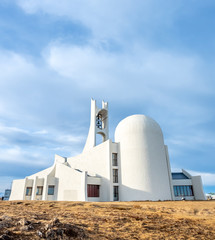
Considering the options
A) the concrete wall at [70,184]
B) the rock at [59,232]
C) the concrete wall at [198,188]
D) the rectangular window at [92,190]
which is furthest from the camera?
the concrete wall at [198,188]

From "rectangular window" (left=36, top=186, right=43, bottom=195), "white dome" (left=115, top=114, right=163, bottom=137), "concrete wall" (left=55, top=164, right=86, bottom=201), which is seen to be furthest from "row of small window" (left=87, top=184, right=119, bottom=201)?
"rectangular window" (left=36, top=186, right=43, bottom=195)

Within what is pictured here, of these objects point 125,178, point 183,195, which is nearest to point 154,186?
point 125,178

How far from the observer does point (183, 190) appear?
36.1m

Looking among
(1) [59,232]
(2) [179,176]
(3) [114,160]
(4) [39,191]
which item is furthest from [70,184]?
(1) [59,232]

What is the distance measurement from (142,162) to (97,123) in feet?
59.3

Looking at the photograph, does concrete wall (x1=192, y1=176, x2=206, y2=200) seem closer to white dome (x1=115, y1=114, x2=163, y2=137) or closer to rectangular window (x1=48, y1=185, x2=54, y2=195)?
white dome (x1=115, y1=114, x2=163, y2=137)

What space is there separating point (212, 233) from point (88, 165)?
32.0 m

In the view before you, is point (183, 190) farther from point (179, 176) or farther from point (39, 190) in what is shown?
point (39, 190)

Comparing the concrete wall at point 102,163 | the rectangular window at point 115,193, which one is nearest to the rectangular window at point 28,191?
the concrete wall at point 102,163

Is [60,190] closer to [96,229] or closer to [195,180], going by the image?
[195,180]

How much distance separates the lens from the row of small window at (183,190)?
116ft

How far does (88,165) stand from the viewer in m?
38.3

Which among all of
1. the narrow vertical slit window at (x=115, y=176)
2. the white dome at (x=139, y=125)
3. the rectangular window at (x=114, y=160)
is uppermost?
the white dome at (x=139, y=125)

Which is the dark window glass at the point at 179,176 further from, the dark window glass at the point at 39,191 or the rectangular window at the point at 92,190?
the dark window glass at the point at 39,191
